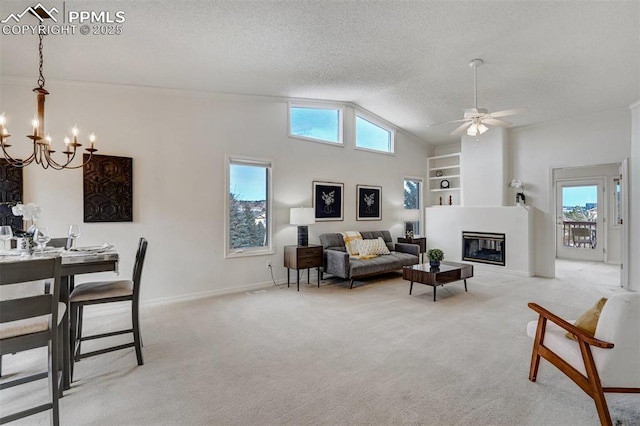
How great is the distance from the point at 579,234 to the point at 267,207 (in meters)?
8.08

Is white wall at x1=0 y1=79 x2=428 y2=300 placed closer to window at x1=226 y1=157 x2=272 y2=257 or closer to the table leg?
window at x1=226 y1=157 x2=272 y2=257

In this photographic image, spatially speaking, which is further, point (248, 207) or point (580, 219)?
point (580, 219)

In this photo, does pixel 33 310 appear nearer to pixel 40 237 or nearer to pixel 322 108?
pixel 40 237

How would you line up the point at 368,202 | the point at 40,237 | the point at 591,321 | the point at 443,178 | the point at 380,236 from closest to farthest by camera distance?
the point at 591,321 < the point at 40,237 < the point at 380,236 < the point at 368,202 < the point at 443,178

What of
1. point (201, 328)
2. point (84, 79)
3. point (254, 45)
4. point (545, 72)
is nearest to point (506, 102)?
point (545, 72)

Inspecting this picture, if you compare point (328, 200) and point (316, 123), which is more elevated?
point (316, 123)

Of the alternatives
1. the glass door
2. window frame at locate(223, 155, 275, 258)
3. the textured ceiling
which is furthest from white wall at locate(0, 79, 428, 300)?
the glass door

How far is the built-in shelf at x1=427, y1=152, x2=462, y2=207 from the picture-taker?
787cm

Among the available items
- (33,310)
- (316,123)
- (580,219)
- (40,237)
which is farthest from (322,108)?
(580,219)

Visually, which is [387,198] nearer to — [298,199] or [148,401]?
[298,199]

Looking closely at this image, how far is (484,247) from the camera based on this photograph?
269 inches

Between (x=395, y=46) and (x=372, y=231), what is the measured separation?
3.78 m

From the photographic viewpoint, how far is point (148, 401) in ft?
6.91

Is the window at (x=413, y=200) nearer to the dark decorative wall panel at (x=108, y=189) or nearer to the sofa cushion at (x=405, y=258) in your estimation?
the sofa cushion at (x=405, y=258)
